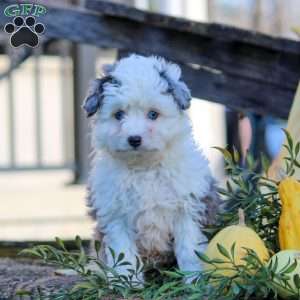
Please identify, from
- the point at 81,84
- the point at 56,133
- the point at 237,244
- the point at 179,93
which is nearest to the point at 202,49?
the point at 179,93

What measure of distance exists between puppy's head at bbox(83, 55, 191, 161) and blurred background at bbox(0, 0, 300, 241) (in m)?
2.32

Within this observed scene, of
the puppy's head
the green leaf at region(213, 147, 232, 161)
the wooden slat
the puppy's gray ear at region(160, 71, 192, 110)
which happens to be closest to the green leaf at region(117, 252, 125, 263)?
the puppy's head

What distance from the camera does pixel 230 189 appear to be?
317 cm

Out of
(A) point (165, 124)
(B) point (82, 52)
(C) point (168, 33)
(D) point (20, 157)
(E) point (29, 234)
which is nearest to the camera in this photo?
(A) point (165, 124)

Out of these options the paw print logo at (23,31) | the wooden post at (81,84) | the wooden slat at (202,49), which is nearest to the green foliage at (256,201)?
the paw print logo at (23,31)

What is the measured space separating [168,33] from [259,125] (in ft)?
2.64

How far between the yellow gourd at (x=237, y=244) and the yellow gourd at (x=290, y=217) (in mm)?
76

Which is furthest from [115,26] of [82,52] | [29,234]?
[82,52]

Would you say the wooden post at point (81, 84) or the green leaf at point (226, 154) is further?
the wooden post at point (81, 84)

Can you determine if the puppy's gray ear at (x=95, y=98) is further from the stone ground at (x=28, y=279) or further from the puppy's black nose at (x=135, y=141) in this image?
the stone ground at (x=28, y=279)

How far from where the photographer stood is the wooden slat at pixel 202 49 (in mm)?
4719

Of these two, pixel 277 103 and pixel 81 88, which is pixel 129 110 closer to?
pixel 277 103

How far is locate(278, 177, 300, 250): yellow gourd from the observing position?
2.85 meters

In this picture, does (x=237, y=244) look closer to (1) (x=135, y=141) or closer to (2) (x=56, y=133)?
(1) (x=135, y=141)
